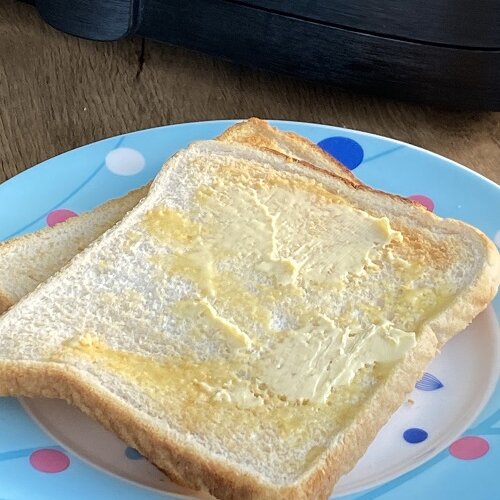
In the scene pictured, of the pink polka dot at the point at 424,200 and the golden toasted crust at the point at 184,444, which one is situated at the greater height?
the pink polka dot at the point at 424,200

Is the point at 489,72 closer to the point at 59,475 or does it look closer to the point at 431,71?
the point at 431,71

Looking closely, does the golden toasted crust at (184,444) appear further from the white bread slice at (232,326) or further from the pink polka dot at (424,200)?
the pink polka dot at (424,200)

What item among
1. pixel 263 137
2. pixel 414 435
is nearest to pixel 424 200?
pixel 263 137

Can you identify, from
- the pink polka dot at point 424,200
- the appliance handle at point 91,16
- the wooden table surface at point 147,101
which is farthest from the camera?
the wooden table surface at point 147,101

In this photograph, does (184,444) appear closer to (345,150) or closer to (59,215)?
(59,215)

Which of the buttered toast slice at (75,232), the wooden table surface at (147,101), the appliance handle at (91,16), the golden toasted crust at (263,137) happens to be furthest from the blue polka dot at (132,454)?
the appliance handle at (91,16)
